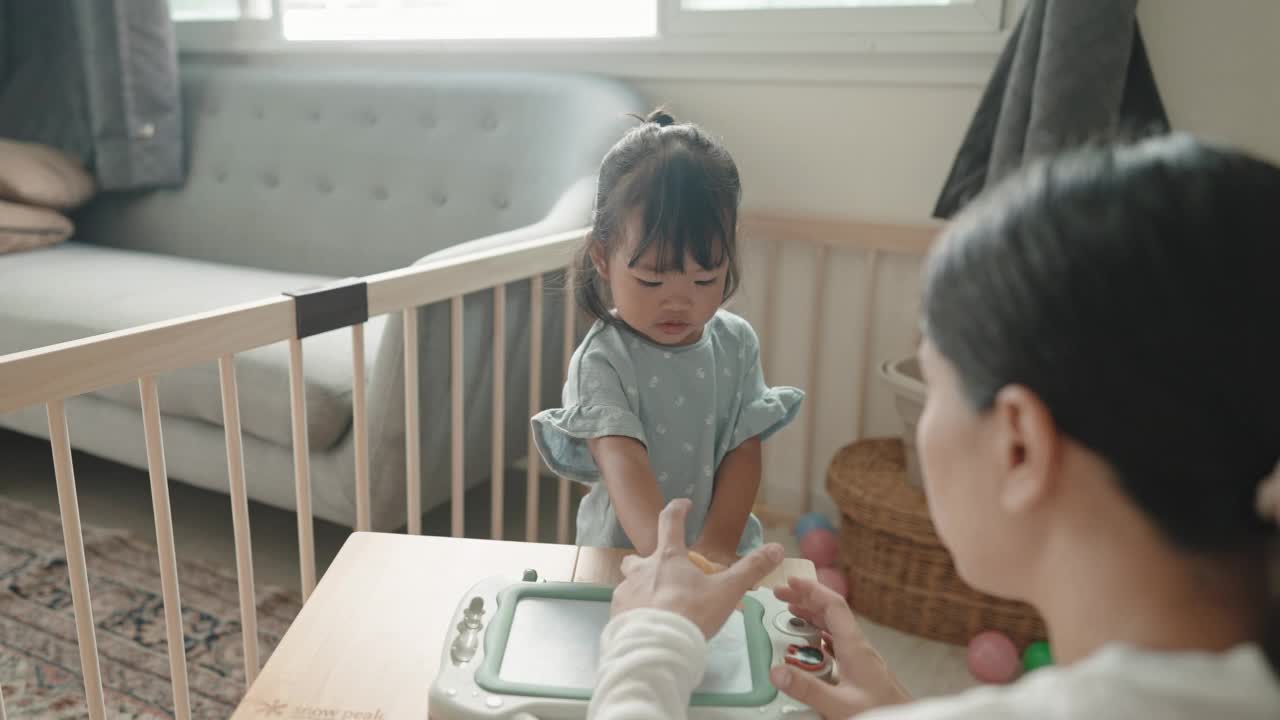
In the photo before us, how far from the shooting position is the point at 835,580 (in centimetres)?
181

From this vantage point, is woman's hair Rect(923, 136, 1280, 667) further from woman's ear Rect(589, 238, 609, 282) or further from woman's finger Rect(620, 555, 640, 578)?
woman's ear Rect(589, 238, 609, 282)

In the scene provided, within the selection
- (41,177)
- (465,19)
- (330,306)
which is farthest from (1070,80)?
(41,177)

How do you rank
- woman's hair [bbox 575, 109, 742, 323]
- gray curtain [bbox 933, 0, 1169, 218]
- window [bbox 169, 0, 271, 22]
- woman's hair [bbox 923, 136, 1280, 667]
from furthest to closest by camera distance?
window [bbox 169, 0, 271, 22] < gray curtain [bbox 933, 0, 1169, 218] < woman's hair [bbox 575, 109, 742, 323] < woman's hair [bbox 923, 136, 1280, 667]

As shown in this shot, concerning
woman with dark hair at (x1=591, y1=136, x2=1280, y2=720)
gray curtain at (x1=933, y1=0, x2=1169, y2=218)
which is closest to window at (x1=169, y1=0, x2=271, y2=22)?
gray curtain at (x1=933, y1=0, x2=1169, y2=218)

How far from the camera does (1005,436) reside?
458 millimetres

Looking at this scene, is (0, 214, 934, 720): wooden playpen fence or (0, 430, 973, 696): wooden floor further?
(0, 430, 973, 696): wooden floor

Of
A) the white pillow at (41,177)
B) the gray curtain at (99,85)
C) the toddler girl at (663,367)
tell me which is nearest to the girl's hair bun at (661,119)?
the toddler girl at (663,367)

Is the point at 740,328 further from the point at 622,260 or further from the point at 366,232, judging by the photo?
the point at 366,232

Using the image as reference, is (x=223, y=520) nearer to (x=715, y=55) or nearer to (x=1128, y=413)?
(x=715, y=55)

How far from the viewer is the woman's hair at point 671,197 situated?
104 cm

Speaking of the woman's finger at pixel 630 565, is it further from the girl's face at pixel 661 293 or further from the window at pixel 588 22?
the window at pixel 588 22

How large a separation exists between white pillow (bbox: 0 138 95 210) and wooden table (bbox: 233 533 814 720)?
206cm

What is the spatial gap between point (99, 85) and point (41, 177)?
0.26 m

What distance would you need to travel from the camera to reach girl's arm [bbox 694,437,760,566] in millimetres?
1109
